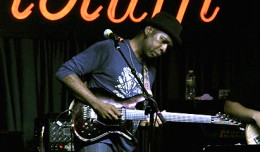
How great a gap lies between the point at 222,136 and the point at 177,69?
153cm

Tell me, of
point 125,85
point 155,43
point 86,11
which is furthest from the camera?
point 86,11

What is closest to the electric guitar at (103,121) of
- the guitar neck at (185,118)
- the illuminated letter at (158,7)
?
the guitar neck at (185,118)

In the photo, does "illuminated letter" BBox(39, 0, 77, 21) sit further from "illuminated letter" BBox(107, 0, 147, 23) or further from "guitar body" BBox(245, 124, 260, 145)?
"guitar body" BBox(245, 124, 260, 145)

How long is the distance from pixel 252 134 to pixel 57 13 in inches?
118

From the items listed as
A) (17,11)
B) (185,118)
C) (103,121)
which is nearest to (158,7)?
(17,11)

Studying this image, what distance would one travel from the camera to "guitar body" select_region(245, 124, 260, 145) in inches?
140

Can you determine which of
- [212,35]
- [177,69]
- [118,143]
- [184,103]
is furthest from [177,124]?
[118,143]

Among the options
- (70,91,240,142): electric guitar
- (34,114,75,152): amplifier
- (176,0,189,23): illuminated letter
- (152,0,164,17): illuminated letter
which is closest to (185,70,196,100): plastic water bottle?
(176,0,189,23): illuminated letter

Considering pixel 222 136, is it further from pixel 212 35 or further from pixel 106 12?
pixel 106 12

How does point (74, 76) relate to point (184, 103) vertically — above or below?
above

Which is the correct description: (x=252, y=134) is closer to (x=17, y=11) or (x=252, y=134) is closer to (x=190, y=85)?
(x=190, y=85)

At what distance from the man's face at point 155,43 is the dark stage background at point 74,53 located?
1653mm

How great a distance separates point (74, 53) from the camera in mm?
5934

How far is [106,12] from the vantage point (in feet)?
19.4
